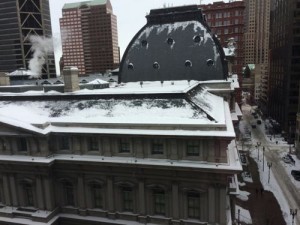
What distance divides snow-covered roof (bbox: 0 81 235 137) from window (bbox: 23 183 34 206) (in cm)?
738

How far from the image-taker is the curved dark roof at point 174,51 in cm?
4538

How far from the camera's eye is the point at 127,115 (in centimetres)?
3066

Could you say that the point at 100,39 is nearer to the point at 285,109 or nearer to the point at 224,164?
the point at 285,109

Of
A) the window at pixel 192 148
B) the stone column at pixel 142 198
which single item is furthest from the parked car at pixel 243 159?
the window at pixel 192 148

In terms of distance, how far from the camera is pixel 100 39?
198m

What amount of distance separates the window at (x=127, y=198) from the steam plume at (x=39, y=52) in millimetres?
66426

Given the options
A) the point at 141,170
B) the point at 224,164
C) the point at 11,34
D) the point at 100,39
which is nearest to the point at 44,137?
the point at 141,170

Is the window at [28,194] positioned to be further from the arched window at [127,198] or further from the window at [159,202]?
the window at [159,202]

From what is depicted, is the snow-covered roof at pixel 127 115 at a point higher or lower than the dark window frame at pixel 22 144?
higher

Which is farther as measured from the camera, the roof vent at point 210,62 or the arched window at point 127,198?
the roof vent at point 210,62

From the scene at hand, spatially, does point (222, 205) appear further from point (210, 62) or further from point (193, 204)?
point (210, 62)

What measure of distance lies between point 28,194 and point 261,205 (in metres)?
36.0

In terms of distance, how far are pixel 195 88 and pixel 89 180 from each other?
54.8ft

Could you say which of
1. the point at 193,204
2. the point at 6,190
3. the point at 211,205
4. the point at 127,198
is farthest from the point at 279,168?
the point at 6,190
